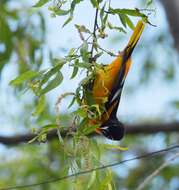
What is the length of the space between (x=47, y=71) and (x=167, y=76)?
2894 millimetres

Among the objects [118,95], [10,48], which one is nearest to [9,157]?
[10,48]

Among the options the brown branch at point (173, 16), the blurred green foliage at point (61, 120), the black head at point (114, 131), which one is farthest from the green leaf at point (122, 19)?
the brown branch at point (173, 16)

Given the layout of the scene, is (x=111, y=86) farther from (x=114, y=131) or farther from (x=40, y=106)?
(x=114, y=131)

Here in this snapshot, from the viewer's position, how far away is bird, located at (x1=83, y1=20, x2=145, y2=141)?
1548 mm

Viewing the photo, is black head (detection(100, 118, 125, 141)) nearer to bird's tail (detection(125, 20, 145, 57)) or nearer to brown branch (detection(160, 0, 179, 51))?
bird's tail (detection(125, 20, 145, 57))

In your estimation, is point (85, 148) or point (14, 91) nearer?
point (85, 148)

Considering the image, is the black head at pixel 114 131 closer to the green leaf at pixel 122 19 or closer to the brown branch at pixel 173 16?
the green leaf at pixel 122 19

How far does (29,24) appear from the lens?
311 cm

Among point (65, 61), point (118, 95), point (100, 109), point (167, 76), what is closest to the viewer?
point (65, 61)

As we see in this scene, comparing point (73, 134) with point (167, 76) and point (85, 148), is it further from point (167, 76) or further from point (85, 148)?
point (167, 76)

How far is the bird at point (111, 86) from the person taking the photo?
1548 mm

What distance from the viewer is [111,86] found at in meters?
1.84

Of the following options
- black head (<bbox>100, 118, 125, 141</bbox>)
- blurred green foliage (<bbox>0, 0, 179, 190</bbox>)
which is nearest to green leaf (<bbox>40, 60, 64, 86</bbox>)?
blurred green foliage (<bbox>0, 0, 179, 190</bbox>)

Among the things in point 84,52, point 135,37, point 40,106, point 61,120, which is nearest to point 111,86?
point 135,37
